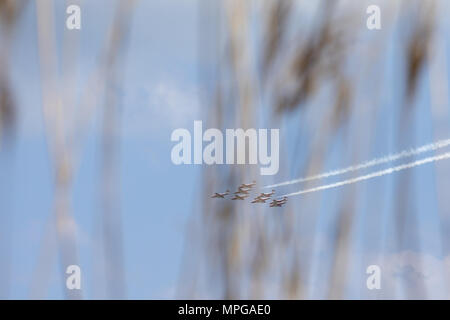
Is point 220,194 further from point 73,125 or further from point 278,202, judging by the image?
point 73,125

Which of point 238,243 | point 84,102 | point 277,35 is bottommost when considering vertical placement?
point 238,243

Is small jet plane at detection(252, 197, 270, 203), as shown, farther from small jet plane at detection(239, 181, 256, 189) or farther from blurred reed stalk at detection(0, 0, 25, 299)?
blurred reed stalk at detection(0, 0, 25, 299)

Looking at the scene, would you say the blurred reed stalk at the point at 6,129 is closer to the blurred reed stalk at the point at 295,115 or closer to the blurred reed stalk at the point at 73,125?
the blurred reed stalk at the point at 73,125

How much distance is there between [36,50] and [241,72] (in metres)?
0.46

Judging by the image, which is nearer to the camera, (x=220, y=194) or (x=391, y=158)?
(x=220, y=194)

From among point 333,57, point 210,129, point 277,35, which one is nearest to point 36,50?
point 210,129

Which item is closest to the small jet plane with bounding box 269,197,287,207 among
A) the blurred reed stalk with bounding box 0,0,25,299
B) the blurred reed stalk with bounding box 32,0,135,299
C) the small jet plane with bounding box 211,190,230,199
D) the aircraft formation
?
the aircraft formation

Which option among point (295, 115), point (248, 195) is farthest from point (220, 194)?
point (295, 115)

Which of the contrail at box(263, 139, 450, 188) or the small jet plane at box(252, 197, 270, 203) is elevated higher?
the contrail at box(263, 139, 450, 188)

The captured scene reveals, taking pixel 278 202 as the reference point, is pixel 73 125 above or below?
above

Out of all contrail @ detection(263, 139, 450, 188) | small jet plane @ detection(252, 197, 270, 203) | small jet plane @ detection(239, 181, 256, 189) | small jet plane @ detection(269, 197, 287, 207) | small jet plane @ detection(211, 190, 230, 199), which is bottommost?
small jet plane @ detection(269, 197, 287, 207)

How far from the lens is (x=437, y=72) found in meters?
1.34

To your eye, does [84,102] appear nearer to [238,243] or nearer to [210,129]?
[210,129]

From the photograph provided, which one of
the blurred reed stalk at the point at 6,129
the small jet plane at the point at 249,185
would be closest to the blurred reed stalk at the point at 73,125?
the blurred reed stalk at the point at 6,129
